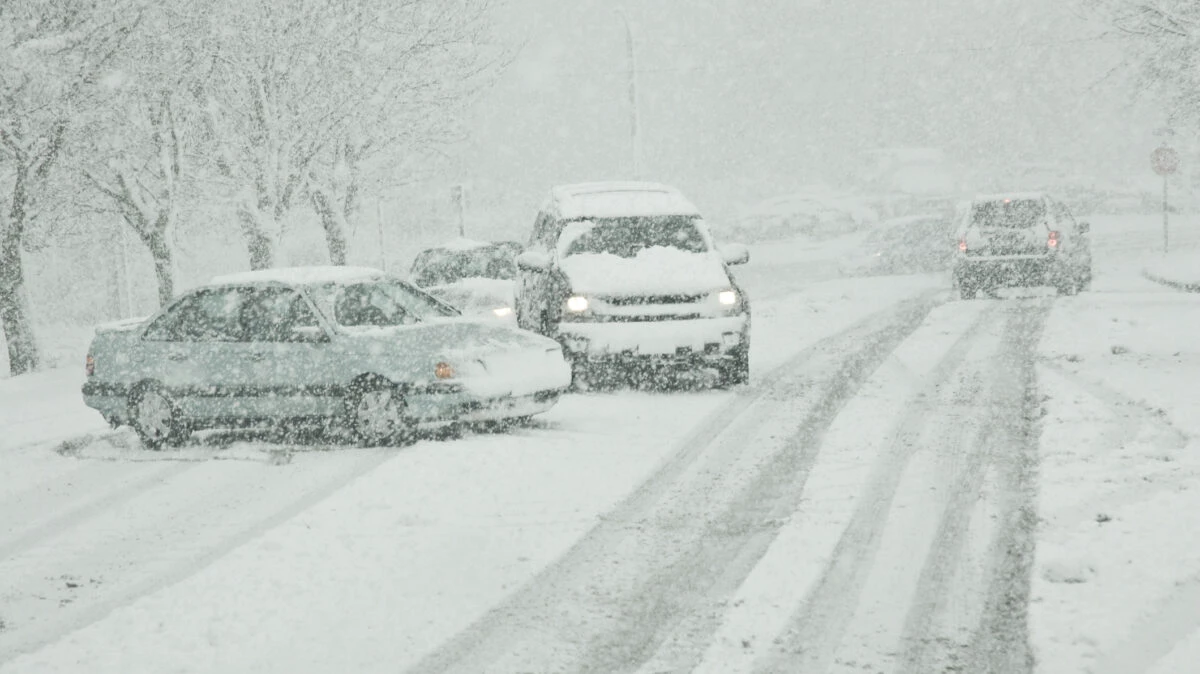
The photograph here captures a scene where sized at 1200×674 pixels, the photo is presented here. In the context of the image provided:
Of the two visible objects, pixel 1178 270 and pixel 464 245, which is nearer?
pixel 464 245

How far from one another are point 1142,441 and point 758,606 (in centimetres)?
414

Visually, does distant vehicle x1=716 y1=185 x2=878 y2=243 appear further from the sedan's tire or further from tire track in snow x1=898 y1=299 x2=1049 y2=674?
the sedan's tire

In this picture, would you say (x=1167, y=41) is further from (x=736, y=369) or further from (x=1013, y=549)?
(x=1013, y=549)

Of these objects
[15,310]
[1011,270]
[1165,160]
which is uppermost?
[1165,160]

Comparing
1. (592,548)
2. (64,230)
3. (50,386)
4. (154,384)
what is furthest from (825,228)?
(592,548)

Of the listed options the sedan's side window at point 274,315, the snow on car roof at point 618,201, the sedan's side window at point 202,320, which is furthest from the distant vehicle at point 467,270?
the sedan's side window at point 274,315

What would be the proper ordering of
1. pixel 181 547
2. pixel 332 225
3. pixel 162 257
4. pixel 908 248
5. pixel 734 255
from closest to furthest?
pixel 181 547 < pixel 734 255 < pixel 162 257 < pixel 332 225 < pixel 908 248

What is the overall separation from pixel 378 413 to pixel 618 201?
4.32 m

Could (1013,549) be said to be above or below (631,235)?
below

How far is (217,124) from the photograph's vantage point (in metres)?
20.0

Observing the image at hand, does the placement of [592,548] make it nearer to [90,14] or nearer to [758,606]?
[758,606]

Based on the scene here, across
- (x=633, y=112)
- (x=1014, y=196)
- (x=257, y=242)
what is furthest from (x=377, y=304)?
(x=633, y=112)

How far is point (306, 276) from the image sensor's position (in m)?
10.8

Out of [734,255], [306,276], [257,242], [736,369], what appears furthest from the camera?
[257,242]
